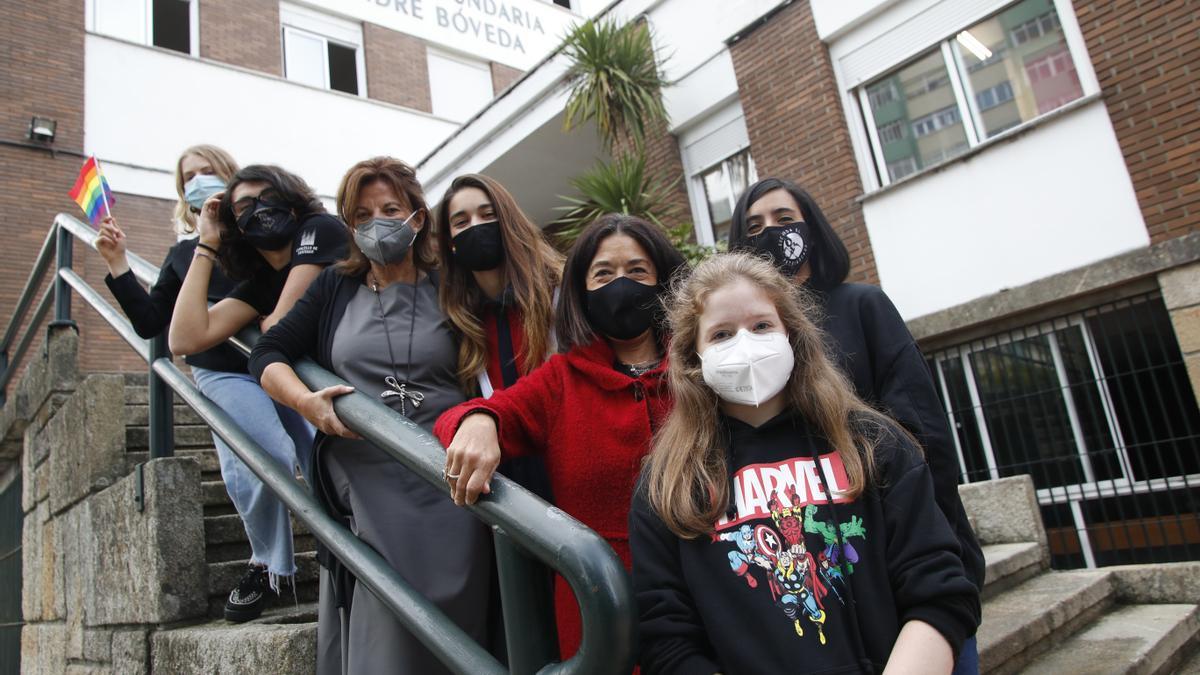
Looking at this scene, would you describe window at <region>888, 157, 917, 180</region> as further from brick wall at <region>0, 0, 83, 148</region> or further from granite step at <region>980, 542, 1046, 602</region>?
brick wall at <region>0, 0, 83, 148</region>

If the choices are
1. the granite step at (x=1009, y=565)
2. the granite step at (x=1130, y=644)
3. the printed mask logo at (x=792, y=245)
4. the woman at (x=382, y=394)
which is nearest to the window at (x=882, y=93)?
the granite step at (x=1009, y=565)

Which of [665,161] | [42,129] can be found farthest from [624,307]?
[42,129]

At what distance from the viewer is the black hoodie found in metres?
1.33

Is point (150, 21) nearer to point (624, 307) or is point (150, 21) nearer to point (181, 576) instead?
point (181, 576)

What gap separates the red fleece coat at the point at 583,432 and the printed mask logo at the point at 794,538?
0.32 metres

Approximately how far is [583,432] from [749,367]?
425mm

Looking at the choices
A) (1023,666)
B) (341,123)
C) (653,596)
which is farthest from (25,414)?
(341,123)

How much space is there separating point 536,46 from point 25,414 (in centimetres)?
1390

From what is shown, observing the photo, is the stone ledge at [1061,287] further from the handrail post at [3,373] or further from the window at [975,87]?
the handrail post at [3,373]

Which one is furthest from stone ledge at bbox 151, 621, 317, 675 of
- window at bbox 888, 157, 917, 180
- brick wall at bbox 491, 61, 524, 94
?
brick wall at bbox 491, 61, 524, 94

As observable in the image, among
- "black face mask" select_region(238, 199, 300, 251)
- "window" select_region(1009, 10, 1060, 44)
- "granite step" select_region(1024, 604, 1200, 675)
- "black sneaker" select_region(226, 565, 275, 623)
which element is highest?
"window" select_region(1009, 10, 1060, 44)

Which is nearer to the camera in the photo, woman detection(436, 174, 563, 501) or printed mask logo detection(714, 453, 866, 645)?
printed mask logo detection(714, 453, 866, 645)

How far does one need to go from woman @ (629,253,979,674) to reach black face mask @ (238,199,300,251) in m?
1.46

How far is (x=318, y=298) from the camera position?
213 cm
